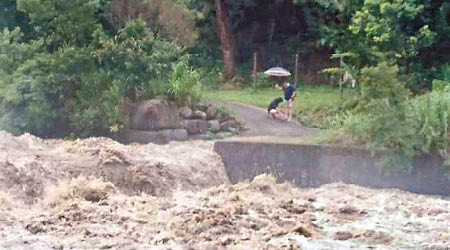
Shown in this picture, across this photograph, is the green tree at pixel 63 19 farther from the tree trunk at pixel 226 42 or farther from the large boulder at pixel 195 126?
the tree trunk at pixel 226 42

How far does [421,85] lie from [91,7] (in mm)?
9364

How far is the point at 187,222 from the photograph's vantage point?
49.0 ft

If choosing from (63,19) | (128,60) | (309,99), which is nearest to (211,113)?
(128,60)

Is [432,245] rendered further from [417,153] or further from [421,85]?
[421,85]

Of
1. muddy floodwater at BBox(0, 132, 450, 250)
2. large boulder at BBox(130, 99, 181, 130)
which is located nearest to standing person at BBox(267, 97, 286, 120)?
large boulder at BBox(130, 99, 181, 130)

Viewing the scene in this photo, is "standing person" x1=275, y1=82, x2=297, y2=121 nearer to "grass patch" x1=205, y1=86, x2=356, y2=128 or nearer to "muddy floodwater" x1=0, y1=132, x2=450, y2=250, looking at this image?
"grass patch" x1=205, y1=86, x2=356, y2=128

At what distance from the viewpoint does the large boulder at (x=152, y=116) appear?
2306 centimetres

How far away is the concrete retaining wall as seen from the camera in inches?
758

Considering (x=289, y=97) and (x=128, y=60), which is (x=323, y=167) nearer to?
(x=289, y=97)

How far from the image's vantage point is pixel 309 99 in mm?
27688

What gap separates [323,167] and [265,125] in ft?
14.8

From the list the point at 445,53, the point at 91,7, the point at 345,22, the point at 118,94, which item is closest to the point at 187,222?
the point at 118,94

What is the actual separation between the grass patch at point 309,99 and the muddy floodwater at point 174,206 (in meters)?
4.25

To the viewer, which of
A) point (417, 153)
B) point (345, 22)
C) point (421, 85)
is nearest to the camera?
point (417, 153)
